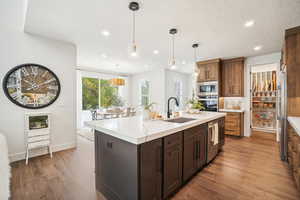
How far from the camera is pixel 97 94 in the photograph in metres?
6.93

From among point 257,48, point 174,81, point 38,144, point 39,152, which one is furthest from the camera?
point 174,81

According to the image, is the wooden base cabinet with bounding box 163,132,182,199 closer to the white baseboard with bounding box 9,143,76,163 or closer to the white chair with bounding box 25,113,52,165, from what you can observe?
the white chair with bounding box 25,113,52,165

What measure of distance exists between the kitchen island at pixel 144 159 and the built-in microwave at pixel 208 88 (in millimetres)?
3134

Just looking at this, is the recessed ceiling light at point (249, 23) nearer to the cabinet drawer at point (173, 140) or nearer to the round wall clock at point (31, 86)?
the cabinet drawer at point (173, 140)

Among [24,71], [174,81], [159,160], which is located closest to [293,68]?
[159,160]

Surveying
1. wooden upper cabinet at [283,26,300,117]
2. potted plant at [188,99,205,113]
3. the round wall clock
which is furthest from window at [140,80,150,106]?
wooden upper cabinet at [283,26,300,117]

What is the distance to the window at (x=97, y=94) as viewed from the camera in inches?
257

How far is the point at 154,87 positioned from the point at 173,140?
5670 millimetres

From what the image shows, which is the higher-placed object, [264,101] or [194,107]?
[264,101]

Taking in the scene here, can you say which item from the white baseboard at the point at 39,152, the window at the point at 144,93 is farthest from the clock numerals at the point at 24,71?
the window at the point at 144,93

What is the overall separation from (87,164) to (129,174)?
170cm

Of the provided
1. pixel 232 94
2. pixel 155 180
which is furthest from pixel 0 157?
pixel 232 94

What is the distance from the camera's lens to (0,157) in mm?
1564

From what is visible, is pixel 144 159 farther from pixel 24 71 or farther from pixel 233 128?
pixel 233 128
